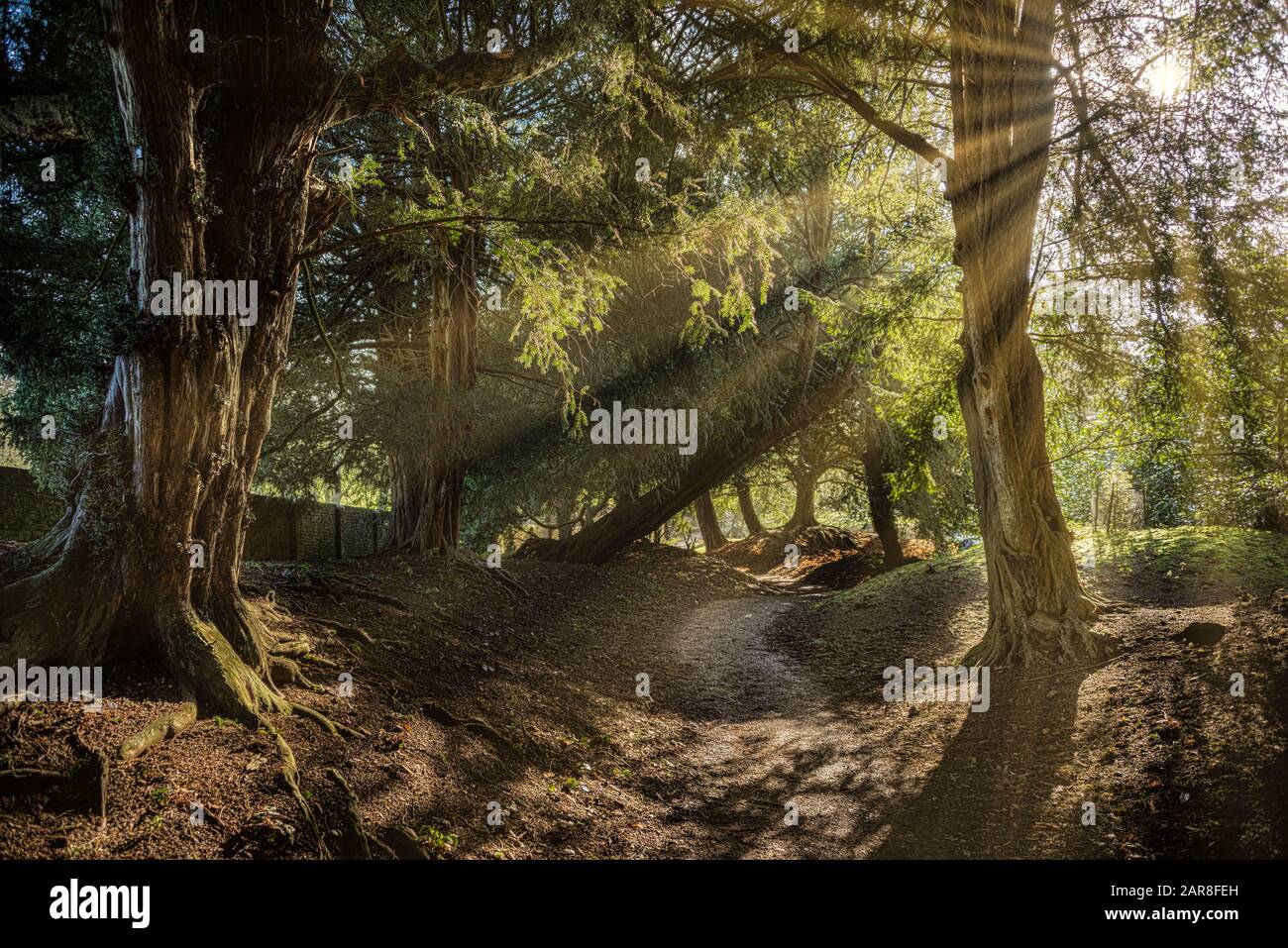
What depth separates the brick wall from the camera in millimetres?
9352

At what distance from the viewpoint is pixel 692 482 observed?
15570 millimetres

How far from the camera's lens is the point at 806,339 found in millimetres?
14609

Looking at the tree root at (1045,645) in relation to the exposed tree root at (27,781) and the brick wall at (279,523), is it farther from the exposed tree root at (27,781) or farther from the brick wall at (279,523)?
the brick wall at (279,523)

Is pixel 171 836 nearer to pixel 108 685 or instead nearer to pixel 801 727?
pixel 108 685

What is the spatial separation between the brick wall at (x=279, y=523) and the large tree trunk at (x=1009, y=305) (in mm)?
8493

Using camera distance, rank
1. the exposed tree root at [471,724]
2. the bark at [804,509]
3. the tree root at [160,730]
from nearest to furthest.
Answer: the tree root at [160,730] → the exposed tree root at [471,724] → the bark at [804,509]

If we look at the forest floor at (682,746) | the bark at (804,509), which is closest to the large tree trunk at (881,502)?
the bark at (804,509)

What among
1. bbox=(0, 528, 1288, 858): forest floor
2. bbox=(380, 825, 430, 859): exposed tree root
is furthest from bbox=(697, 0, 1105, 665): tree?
bbox=(380, 825, 430, 859): exposed tree root

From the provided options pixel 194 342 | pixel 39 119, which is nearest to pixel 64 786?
pixel 194 342

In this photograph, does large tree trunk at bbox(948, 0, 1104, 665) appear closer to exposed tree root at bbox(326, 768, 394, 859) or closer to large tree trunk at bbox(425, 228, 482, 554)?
exposed tree root at bbox(326, 768, 394, 859)

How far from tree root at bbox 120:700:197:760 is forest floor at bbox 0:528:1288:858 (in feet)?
0.18

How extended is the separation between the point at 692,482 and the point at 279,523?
26.2ft

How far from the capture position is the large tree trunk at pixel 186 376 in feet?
13.9
